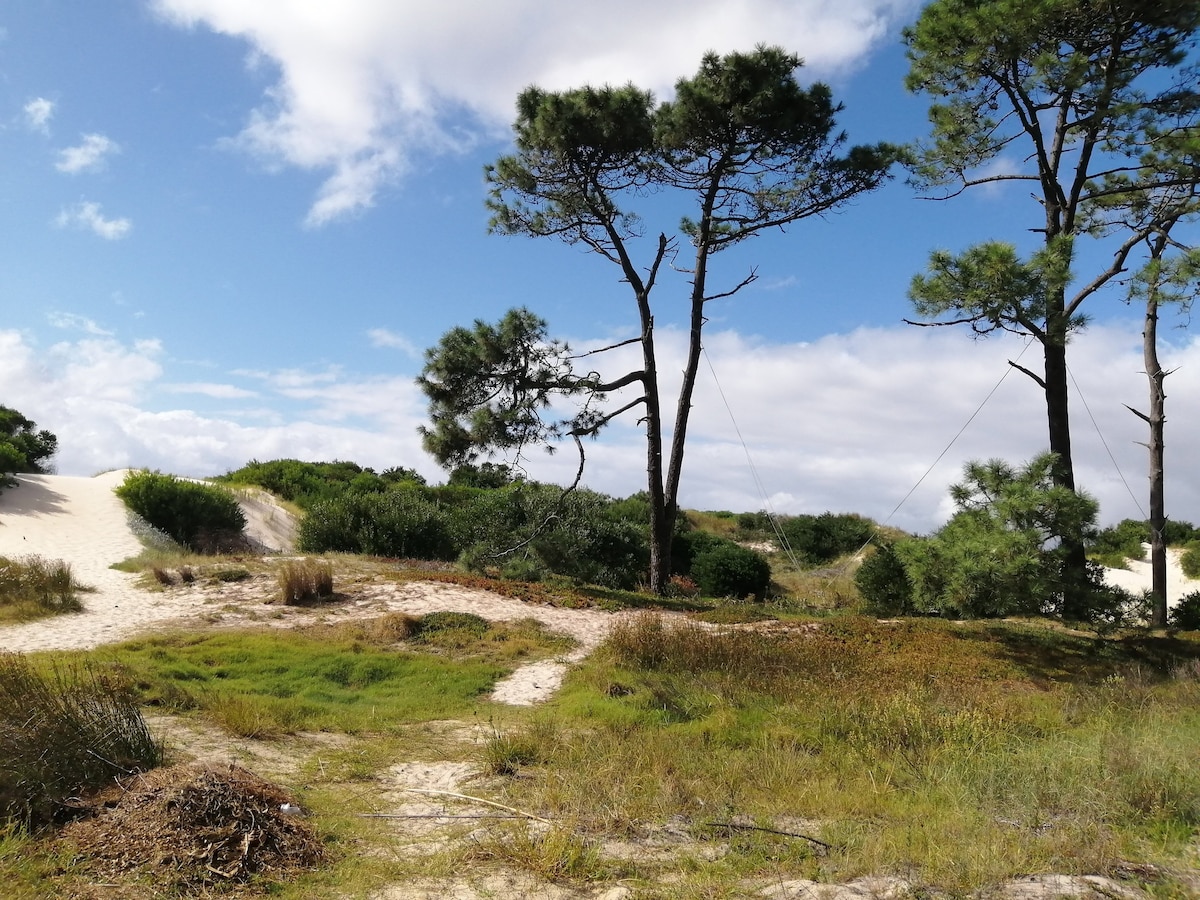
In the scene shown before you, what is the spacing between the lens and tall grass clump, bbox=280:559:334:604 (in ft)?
43.4

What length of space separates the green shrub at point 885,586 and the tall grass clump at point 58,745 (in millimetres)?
13271

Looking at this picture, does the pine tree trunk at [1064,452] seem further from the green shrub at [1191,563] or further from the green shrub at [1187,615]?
the green shrub at [1191,563]

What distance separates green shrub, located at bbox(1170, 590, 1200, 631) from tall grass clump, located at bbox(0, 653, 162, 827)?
16.5 m

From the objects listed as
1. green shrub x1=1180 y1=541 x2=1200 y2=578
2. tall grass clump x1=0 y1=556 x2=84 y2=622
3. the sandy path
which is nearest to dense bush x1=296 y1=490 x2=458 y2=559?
the sandy path

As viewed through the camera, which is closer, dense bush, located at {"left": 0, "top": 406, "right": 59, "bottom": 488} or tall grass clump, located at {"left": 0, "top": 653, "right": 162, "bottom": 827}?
tall grass clump, located at {"left": 0, "top": 653, "right": 162, "bottom": 827}

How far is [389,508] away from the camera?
21094mm

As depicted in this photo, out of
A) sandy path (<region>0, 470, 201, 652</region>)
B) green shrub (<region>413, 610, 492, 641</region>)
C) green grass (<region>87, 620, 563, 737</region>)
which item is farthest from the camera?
green shrub (<region>413, 610, 492, 641</region>)

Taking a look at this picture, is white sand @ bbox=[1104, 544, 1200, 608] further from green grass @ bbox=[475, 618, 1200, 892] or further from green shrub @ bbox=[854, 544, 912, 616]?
green grass @ bbox=[475, 618, 1200, 892]

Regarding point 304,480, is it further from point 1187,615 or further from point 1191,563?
point 1191,563

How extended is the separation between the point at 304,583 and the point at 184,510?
→ 9.94m

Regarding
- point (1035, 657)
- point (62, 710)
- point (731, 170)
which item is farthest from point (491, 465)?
point (62, 710)

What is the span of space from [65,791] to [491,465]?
11370 millimetres

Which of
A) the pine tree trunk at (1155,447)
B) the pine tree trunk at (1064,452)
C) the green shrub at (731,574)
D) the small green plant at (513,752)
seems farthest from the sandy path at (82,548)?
the pine tree trunk at (1155,447)

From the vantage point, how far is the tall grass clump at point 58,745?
14.9ft
